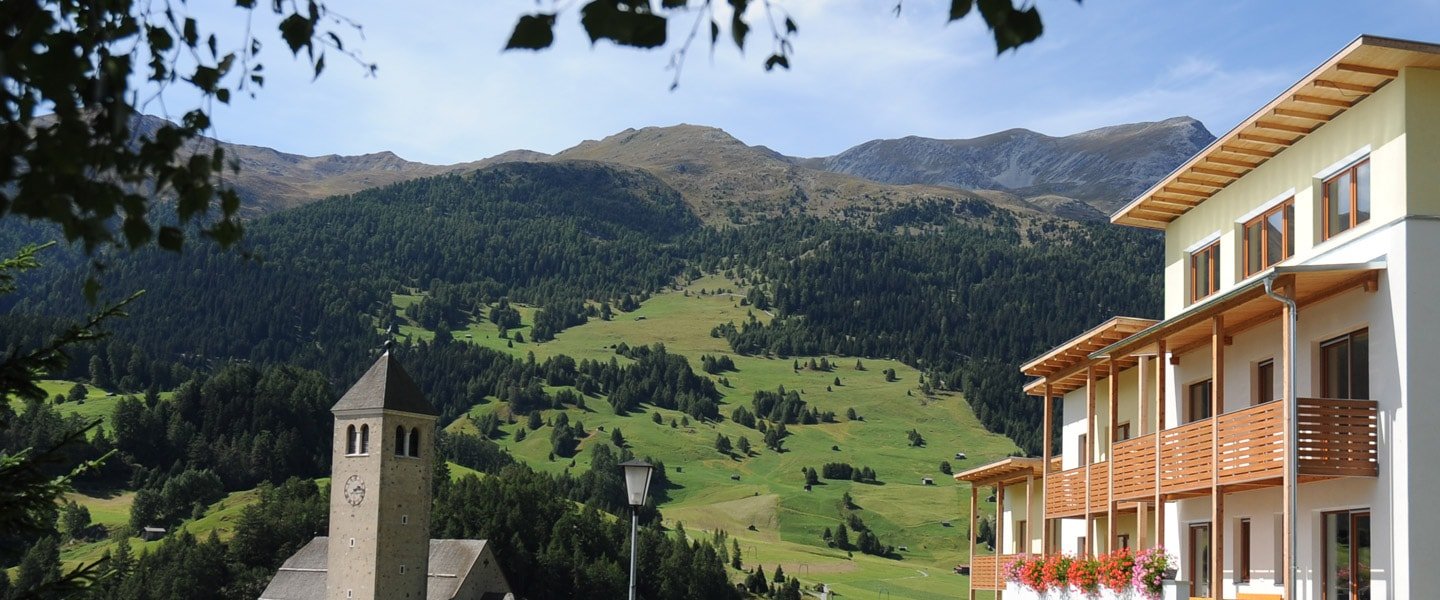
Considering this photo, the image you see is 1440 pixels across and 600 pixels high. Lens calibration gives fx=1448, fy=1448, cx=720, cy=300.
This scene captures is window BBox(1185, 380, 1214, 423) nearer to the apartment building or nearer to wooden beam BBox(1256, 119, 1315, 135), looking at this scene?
the apartment building

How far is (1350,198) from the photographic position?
20719 millimetres

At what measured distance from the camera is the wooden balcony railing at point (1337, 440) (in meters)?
19.0

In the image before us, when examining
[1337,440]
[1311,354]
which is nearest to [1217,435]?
[1311,354]

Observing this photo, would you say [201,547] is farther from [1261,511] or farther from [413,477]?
[1261,511]

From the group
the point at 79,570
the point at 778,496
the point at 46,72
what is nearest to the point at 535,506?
the point at 778,496

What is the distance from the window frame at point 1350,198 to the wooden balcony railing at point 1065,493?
30.1ft

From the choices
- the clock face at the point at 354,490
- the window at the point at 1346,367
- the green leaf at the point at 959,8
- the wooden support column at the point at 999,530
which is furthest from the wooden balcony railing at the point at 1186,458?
A: the clock face at the point at 354,490

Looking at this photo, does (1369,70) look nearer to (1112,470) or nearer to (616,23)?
(1112,470)

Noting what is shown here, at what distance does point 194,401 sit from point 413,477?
7773cm

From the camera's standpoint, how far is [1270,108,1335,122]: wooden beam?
21.2 metres

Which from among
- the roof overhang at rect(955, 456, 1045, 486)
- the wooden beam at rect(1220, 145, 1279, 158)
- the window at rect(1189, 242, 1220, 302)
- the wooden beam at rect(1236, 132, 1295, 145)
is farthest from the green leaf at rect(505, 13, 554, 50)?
the roof overhang at rect(955, 456, 1045, 486)

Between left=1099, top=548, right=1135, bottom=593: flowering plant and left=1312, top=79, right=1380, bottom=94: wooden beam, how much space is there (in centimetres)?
853

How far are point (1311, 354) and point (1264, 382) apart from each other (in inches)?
93.8

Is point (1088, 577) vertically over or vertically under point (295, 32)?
under
